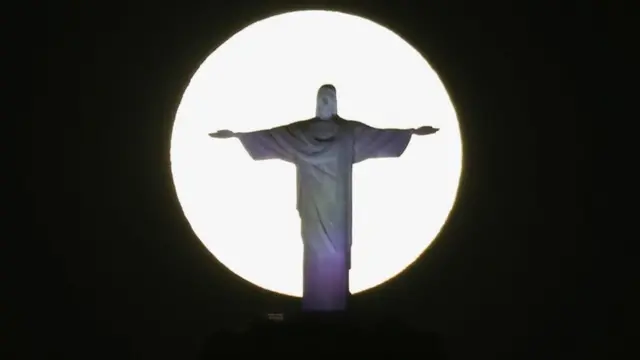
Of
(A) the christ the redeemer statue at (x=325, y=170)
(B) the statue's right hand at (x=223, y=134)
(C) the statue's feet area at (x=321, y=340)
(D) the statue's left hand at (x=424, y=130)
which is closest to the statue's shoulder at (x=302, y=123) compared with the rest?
(A) the christ the redeemer statue at (x=325, y=170)

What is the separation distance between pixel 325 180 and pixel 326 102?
0.20 meters

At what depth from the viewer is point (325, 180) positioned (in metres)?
2.84

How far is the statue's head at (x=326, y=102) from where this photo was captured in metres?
2.84

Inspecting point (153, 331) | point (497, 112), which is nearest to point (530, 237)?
point (497, 112)

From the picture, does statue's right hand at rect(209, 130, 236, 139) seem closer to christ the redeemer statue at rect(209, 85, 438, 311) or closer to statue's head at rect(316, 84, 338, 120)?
christ the redeemer statue at rect(209, 85, 438, 311)

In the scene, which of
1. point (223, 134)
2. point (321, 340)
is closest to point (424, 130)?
point (223, 134)

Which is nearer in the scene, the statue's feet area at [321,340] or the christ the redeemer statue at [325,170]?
the statue's feet area at [321,340]

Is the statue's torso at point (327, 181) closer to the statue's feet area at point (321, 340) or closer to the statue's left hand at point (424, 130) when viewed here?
the statue's left hand at point (424, 130)

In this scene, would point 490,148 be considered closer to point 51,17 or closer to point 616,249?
point 616,249

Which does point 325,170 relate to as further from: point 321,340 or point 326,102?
point 321,340

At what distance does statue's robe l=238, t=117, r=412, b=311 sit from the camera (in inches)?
111

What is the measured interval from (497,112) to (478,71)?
13 cm

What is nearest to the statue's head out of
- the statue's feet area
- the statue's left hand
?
the statue's left hand

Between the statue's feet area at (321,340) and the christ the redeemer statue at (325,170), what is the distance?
159 mm
